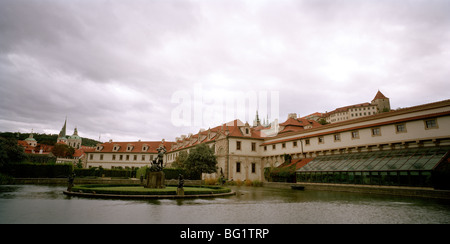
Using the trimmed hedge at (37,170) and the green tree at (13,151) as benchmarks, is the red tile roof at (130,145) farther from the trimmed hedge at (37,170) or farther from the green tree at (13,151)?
the green tree at (13,151)

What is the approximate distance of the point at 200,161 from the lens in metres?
39.2

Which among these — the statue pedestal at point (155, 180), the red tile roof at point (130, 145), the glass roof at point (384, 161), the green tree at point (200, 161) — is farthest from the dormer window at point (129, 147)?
the glass roof at point (384, 161)

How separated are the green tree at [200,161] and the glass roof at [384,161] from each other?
14810 millimetres

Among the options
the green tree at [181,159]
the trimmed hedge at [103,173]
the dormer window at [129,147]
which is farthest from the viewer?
the dormer window at [129,147]

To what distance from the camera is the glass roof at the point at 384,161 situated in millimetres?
21125

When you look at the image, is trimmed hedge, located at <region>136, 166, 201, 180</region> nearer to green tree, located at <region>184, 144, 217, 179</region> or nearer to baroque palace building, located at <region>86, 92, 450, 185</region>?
green tree, located at <region>184, 144, 217, 179</region>

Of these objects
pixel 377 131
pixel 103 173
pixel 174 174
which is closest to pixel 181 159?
pixel 174 174

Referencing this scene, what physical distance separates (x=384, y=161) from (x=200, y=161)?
25.8 metres

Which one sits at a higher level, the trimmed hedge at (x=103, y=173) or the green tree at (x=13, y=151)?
the green tree at (x=13, y=151)

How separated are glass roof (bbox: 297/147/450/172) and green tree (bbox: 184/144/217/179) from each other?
14810 millimetres

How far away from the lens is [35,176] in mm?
33719
